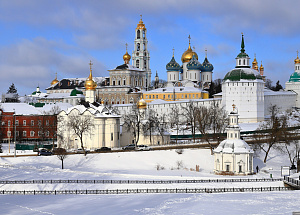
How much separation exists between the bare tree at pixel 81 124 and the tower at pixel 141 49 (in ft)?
195

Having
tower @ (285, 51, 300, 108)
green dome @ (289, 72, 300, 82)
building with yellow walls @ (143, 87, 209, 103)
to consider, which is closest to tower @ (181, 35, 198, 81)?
building with yellow walls @ (143, 87, 209, 103)

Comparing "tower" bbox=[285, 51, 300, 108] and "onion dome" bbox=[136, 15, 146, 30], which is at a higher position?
"onion dome" bbox=[136, 15, 146, 30]

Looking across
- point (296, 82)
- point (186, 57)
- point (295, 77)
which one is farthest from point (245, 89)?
point (186, 57)

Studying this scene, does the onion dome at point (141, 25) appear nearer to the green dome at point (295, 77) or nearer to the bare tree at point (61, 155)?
the green dome at point (295, 77)

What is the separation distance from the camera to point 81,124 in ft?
211

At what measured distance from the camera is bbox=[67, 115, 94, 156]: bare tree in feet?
204

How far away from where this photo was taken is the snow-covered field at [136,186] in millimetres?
36250

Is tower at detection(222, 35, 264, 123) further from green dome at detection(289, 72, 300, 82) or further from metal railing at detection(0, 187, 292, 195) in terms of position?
metal railing at detection(0, 187, 292, 195)

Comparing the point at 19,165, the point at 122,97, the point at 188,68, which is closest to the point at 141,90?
the point at 122,97

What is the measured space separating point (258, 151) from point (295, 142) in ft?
13.5

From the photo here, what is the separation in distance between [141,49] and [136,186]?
8186 cm

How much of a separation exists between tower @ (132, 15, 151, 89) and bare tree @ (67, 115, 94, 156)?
59531mm

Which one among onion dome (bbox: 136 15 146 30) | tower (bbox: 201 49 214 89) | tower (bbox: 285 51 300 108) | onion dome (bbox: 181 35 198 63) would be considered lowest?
tower (bbox: 285 51 300 108)

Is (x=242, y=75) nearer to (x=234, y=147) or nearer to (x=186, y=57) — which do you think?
(x=234, y=147)
